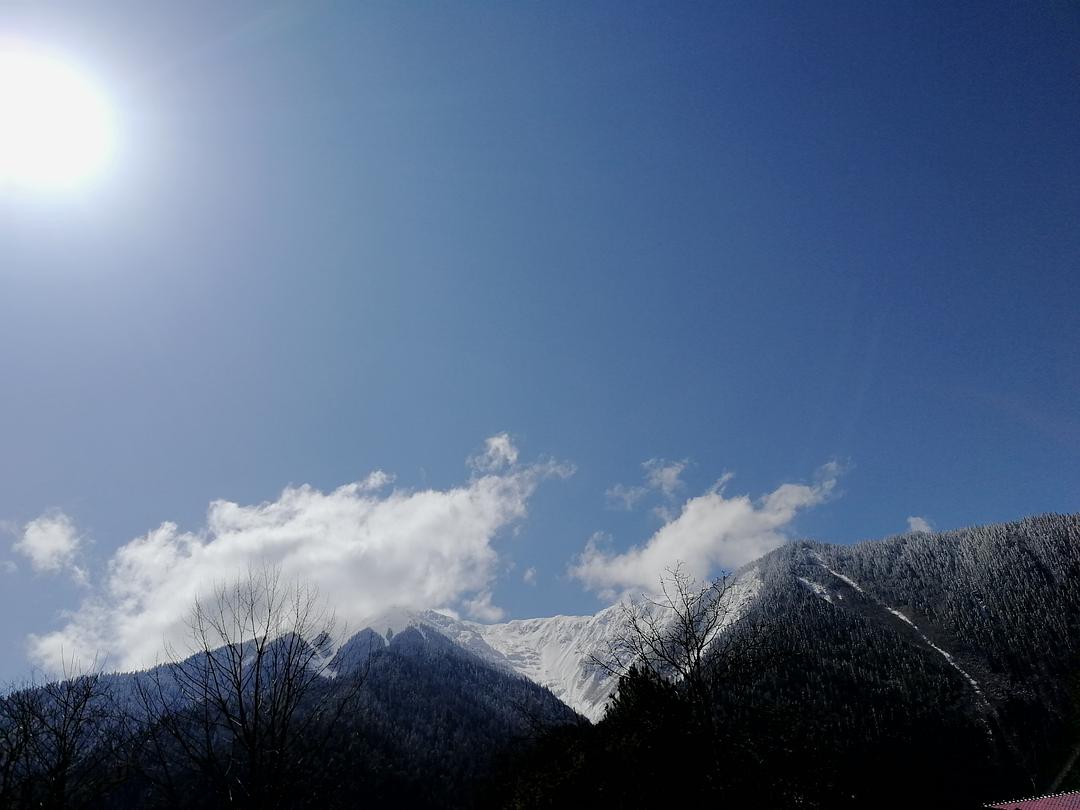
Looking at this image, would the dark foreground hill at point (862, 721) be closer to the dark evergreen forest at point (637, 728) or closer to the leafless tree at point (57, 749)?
the dark evergreen forest at point (637, 728)

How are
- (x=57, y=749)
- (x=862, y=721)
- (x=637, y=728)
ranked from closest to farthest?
(x=57, y=749) < (x=637, y=728) < (x=862, y=721)

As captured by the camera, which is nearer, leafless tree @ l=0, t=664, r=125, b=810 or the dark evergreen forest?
the dark evergreen forest

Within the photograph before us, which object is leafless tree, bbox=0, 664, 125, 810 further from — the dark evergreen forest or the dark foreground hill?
the dark foreground hill

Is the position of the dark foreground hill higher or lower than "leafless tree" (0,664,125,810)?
lower

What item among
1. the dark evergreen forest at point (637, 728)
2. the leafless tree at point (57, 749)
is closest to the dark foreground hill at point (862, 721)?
the dark evergreen forest at point (637, 728)

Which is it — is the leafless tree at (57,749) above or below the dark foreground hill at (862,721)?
above

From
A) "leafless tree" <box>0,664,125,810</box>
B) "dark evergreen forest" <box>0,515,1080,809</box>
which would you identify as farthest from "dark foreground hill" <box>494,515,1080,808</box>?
"leafless tree" <box>0,664,125,810</box>

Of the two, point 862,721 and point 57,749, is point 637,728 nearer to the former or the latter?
point 57,749

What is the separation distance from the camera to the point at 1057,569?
649ft

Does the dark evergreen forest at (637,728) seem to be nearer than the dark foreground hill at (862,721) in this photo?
Yes

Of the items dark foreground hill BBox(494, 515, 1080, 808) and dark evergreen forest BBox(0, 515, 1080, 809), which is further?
dark foreground hill BBox(494, 515, 1080, 808)

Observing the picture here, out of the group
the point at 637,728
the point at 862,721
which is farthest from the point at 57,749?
the point at 862,721

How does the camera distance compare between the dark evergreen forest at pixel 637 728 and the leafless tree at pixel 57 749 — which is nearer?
the dark evergreen forest at pixel 637 728

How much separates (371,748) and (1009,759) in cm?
14318
